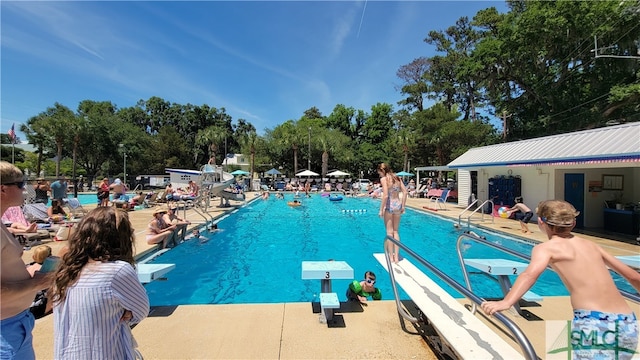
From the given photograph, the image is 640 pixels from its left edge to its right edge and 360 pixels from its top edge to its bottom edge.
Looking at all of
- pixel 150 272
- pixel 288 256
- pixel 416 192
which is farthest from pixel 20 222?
pixel 416 192

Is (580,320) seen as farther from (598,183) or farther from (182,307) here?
(598,183)

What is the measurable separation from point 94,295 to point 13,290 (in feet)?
1.20

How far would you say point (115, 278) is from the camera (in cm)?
163

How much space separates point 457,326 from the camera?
10.0 ft

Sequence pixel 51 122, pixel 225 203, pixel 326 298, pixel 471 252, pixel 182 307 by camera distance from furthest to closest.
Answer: pixel 51 122 → pixel 225 203 → pixel 471 252 → pixel 182 307 → pixel 326 298

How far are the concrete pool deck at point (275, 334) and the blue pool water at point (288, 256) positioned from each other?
2.18 m

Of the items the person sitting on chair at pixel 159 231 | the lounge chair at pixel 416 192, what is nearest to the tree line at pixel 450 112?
the lounge chair at pixel 416 192

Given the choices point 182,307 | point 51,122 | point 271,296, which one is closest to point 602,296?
point 182,307

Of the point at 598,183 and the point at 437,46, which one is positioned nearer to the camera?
the point at 598,183

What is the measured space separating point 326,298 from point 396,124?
45.5 meters

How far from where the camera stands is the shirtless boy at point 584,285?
188 cm

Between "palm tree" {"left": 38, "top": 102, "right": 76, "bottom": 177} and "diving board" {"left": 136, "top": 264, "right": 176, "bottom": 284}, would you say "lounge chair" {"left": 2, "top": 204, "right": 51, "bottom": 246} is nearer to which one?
"diving board" {"left": 136, "top": 264, "right": 176, "bottom": 284}

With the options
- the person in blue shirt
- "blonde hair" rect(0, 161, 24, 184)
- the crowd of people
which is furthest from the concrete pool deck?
"blonde hair" rect(0, 161, 24, 184)

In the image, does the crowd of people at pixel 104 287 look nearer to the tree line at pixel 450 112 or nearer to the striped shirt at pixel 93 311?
the striped shirt at pixel 93 311
